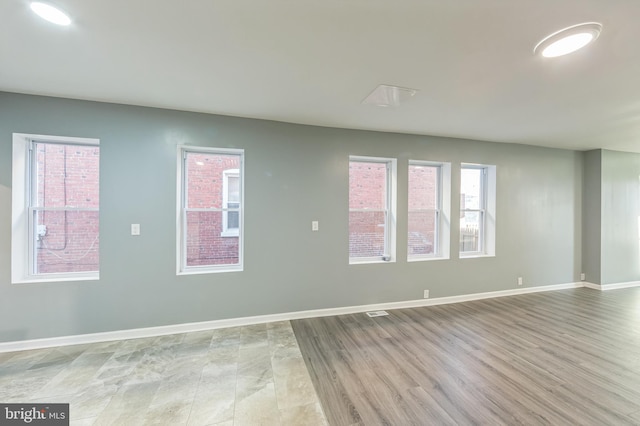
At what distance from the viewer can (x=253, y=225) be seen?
3.16 metres

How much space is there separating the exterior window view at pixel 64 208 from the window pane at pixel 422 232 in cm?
405

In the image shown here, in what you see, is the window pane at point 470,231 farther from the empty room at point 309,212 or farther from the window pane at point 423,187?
the window pane at point 423,187

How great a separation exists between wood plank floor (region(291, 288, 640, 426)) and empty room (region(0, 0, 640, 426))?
0.02 metres

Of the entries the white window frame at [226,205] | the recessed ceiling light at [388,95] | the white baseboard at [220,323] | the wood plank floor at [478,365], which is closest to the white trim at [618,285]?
the wood plank floor at [478,365]

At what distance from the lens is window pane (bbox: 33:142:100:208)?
8.83ft

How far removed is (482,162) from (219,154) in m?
4.04

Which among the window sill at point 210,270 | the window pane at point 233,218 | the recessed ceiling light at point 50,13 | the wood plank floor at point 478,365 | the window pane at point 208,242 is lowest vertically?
the wood plank floor at point 478,365

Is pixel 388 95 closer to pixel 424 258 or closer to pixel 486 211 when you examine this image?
pixel 424 258

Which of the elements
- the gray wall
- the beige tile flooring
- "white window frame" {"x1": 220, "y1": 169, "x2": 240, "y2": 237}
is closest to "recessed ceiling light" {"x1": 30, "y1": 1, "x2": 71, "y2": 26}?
the gray wall

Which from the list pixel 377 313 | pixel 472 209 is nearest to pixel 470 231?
pixel 472 209

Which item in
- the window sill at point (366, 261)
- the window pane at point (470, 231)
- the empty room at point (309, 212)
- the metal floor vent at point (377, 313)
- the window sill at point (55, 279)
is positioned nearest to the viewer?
the empty room at point (309, 212)

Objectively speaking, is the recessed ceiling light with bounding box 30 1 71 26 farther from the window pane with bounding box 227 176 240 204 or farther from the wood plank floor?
the wood plank floor

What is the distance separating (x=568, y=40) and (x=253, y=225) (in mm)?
3162

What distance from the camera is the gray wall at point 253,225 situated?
259cm
